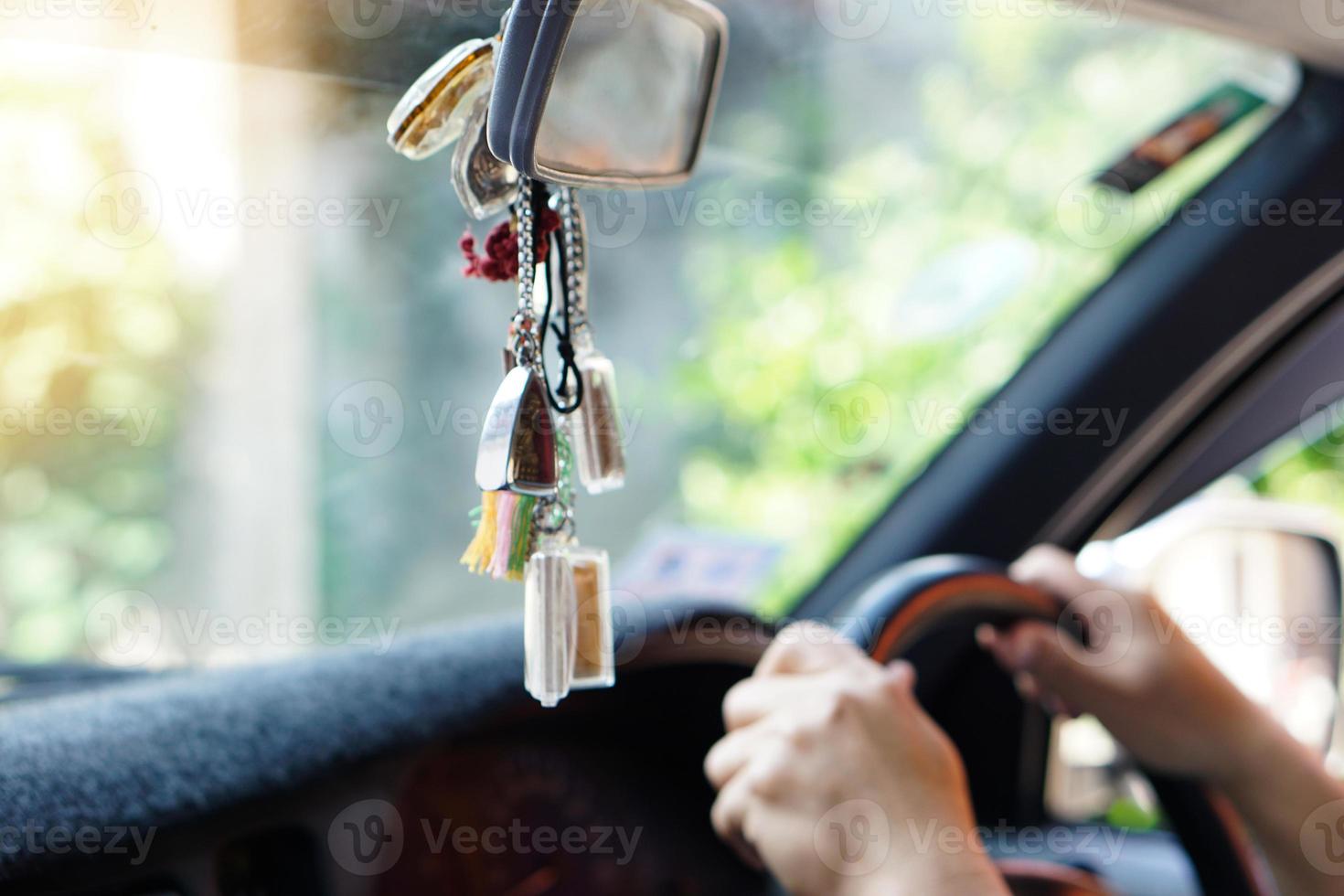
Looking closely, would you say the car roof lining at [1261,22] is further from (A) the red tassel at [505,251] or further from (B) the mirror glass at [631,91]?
(A) the red tassel at [505,251]

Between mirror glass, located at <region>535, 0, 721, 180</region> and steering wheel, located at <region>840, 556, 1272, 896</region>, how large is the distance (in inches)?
18.3

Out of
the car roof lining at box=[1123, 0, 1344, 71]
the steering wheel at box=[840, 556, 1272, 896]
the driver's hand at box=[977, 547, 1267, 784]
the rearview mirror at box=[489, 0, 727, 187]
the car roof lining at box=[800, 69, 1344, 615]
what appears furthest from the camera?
the car roof lining at box=[800, 69, 1344, 615]

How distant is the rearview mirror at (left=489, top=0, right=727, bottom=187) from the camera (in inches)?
24.2

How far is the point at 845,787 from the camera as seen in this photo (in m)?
0.85

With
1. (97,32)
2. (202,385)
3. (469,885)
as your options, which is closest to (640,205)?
(202,385)

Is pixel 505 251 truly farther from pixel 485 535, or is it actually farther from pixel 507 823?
pixel 507 823

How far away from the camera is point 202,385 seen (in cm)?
201

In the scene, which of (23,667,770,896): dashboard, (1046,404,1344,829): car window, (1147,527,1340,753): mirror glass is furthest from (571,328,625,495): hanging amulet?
(1147,527,1340,753): mirror glass

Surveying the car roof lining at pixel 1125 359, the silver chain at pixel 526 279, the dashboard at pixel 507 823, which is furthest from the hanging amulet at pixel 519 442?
the car roof lining at pixel 1125 359

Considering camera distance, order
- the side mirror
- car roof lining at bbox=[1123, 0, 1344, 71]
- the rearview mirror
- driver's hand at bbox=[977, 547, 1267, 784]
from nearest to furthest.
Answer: the rearview mirror < driver's hand at bbox=[977, 547, 1267, 784] < car roof lining at bbox=[1123, 0, 1344, 71] < the side mirror

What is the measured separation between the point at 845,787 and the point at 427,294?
3.12 ft

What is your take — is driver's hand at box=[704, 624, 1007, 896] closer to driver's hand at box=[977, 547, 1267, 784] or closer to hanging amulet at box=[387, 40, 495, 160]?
driver's hand at box=[977, 547, 1267, 784]

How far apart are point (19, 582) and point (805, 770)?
121 cm

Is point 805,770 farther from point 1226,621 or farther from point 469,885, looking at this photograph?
point 1226,621
